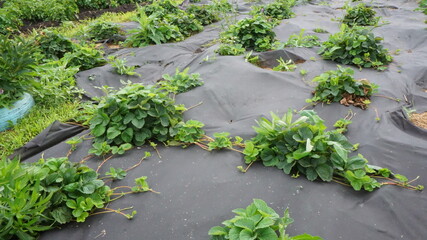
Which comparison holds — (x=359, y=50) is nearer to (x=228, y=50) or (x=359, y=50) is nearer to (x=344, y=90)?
(x=344, y=90)

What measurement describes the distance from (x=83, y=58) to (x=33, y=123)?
1664mm

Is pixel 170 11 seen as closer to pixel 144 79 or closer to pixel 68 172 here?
pixel 144 79

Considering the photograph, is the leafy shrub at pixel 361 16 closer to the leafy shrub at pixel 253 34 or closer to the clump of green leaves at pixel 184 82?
the leafy shrub at pixel 253 34

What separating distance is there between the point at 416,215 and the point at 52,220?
2521mm

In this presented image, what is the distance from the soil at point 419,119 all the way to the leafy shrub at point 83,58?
4.60 meters

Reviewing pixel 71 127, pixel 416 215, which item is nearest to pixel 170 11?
pixel 71 127

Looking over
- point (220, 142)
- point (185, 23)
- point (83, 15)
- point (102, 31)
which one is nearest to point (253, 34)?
point (185, 23)

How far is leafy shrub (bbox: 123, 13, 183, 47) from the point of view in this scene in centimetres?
556

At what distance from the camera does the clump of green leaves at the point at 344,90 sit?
3129 millimetres

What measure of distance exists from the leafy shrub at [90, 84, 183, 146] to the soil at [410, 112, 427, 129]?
101 inches

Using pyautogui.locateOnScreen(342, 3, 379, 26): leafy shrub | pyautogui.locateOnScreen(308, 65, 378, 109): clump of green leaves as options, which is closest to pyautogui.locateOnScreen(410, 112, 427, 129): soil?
pyautogui.locateOnScreen(308, 65, 378, 109): clump of green leaves

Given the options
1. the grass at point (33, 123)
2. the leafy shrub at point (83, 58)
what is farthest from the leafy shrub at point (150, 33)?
the grass at point (33, 123)

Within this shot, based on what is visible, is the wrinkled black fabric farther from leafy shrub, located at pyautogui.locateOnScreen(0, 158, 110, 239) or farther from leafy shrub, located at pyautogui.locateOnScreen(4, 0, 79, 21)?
leafy shrub, located at pyautogui.locateOnScreen(4, 0, 79, 21)

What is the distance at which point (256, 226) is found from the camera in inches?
62.8
